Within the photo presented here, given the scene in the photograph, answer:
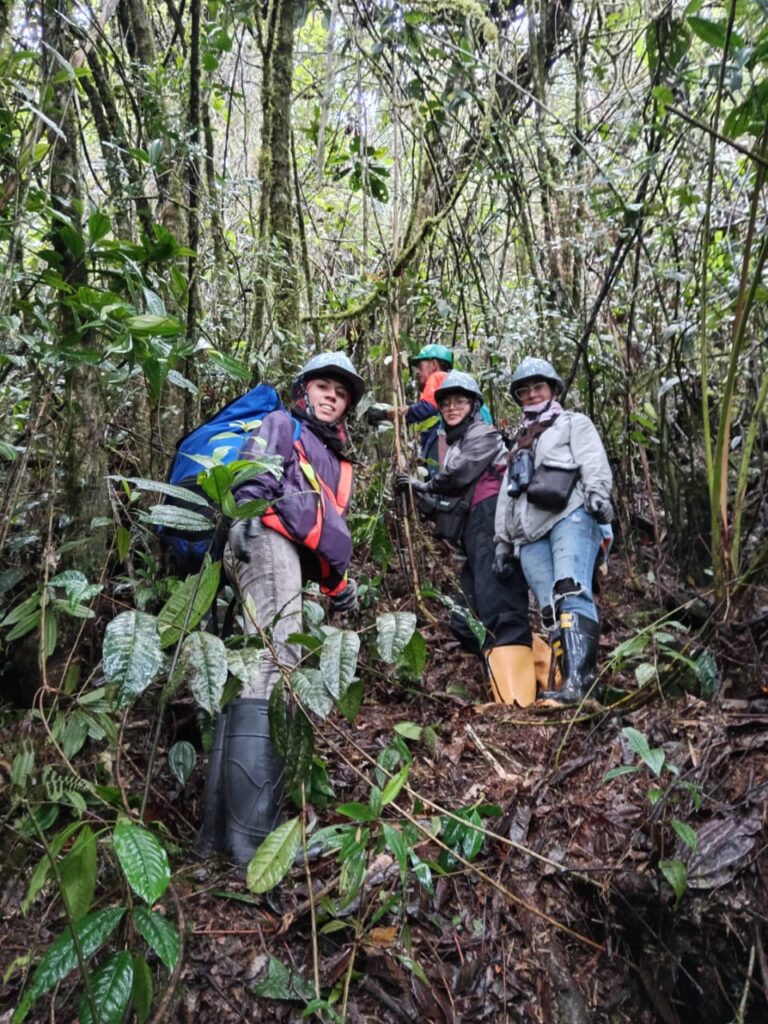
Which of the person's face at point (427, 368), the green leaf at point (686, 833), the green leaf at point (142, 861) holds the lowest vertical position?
the green leaf at point (686, 833)

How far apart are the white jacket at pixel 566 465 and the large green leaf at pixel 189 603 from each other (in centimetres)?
271

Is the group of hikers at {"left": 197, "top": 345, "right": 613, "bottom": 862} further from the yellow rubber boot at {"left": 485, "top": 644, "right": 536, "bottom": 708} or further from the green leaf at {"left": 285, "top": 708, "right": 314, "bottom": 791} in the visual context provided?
the green leaf at {"left": 285, "top": 708, "right": 314, "bottom": 791}

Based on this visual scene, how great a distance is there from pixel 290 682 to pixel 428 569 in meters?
3.22

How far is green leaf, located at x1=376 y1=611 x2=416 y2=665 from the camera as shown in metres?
1.76

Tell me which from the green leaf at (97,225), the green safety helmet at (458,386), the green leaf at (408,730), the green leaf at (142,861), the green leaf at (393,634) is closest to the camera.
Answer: the green leaf at (142,861)

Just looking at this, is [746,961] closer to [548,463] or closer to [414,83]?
[548,463]

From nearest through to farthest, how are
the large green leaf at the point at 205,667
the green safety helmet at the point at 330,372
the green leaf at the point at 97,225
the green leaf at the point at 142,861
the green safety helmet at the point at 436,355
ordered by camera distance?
the green leaf at the point at 142,861, the large green leaf at the point at 205,667, the green leaf at the point at 97,225, the green safety helmet at the point at 330,372, the green safety helmet at the point at 436,355

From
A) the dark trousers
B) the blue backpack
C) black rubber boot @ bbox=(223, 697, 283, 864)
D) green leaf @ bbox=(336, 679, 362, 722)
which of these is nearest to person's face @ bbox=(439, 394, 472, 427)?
the dark trousers

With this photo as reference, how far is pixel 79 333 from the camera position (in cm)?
196

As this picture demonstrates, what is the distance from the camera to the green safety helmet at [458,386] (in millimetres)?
4449

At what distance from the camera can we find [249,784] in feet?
7.37

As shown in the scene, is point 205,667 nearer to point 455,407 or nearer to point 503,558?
point 503,558

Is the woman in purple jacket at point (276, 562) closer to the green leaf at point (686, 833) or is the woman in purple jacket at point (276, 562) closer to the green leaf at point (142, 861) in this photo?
the green leaf at point (142, 861)

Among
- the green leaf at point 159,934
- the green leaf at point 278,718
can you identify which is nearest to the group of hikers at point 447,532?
the green leaf at point 278,718
